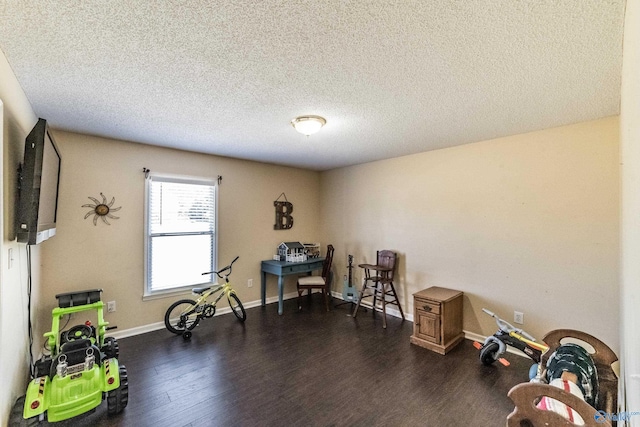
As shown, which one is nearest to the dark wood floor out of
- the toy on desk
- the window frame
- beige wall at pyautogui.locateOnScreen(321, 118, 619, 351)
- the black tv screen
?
the window frame

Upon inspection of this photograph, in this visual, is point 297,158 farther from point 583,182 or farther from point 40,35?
point 583,182

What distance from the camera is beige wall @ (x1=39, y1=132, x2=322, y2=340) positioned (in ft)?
10.0

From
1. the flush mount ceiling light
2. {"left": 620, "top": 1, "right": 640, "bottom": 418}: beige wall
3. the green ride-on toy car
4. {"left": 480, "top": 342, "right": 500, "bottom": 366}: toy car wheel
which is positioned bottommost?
{"left": 480, "top": 342, "right": 500, "bottom": 366}: toy car wheel

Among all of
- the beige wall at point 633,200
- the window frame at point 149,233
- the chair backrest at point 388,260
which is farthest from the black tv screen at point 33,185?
the chair backrest at point 388,260

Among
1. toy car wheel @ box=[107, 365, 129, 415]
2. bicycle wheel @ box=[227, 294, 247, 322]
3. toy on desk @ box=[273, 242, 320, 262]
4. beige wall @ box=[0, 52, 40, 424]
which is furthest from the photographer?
toy on desk @ box=[273, 242, 320, 262]

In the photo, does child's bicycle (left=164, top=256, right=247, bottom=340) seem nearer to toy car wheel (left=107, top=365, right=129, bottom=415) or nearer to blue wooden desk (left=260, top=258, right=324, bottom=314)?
blue wooden desk (left=260, top=258, right=324, bottom=314)

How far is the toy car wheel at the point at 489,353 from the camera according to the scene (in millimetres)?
2709

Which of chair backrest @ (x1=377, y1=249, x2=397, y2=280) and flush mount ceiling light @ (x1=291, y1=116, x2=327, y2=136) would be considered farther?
chair backrest @ (x1=377, y1=249, x2=397, y2=280)

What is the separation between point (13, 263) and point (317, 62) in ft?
8.04

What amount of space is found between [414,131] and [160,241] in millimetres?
3495

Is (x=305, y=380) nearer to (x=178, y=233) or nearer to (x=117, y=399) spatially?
(x=117, y=399)

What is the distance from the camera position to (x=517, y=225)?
3078mm

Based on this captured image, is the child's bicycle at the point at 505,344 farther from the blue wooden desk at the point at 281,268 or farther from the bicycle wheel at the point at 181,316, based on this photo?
the bicycle wheel at the point at 181,316

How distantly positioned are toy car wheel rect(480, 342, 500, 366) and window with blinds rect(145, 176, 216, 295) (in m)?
3.59
